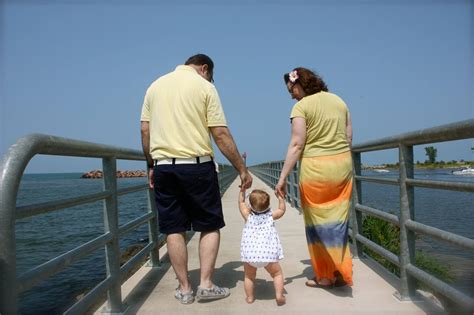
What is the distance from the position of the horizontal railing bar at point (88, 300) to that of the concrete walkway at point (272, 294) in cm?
35

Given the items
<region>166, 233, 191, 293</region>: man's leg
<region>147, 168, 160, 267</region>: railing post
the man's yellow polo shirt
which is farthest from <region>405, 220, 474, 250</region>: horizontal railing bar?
<region>147, 168, 160, 267</region>: railing post

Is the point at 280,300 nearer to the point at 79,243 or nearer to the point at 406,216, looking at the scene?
the point at 406,216

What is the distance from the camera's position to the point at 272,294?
3562mm

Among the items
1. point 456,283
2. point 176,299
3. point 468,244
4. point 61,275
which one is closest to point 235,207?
point 61,275

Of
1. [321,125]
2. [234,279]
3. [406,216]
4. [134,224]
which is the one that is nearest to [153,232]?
[134,224]

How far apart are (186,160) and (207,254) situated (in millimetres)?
742

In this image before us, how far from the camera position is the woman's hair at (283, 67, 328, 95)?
3.71m

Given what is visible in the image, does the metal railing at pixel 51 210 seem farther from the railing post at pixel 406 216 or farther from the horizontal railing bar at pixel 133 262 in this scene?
the railing post at pixel 406 216

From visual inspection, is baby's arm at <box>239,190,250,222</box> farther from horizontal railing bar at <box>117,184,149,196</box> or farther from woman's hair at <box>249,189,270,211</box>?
horizontal railing bar at <box>117,184,149,196</box>

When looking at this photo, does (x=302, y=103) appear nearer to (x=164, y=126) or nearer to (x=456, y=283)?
(x=164, y=126)

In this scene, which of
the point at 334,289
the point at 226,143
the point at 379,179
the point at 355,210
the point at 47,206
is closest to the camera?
the point at 47,206

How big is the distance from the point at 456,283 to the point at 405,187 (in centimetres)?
451

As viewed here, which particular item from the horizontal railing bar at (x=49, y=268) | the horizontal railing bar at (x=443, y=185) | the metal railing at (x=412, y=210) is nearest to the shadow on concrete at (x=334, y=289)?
the metal railing at (x=412, y=210)

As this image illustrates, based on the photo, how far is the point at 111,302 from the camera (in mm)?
3162
